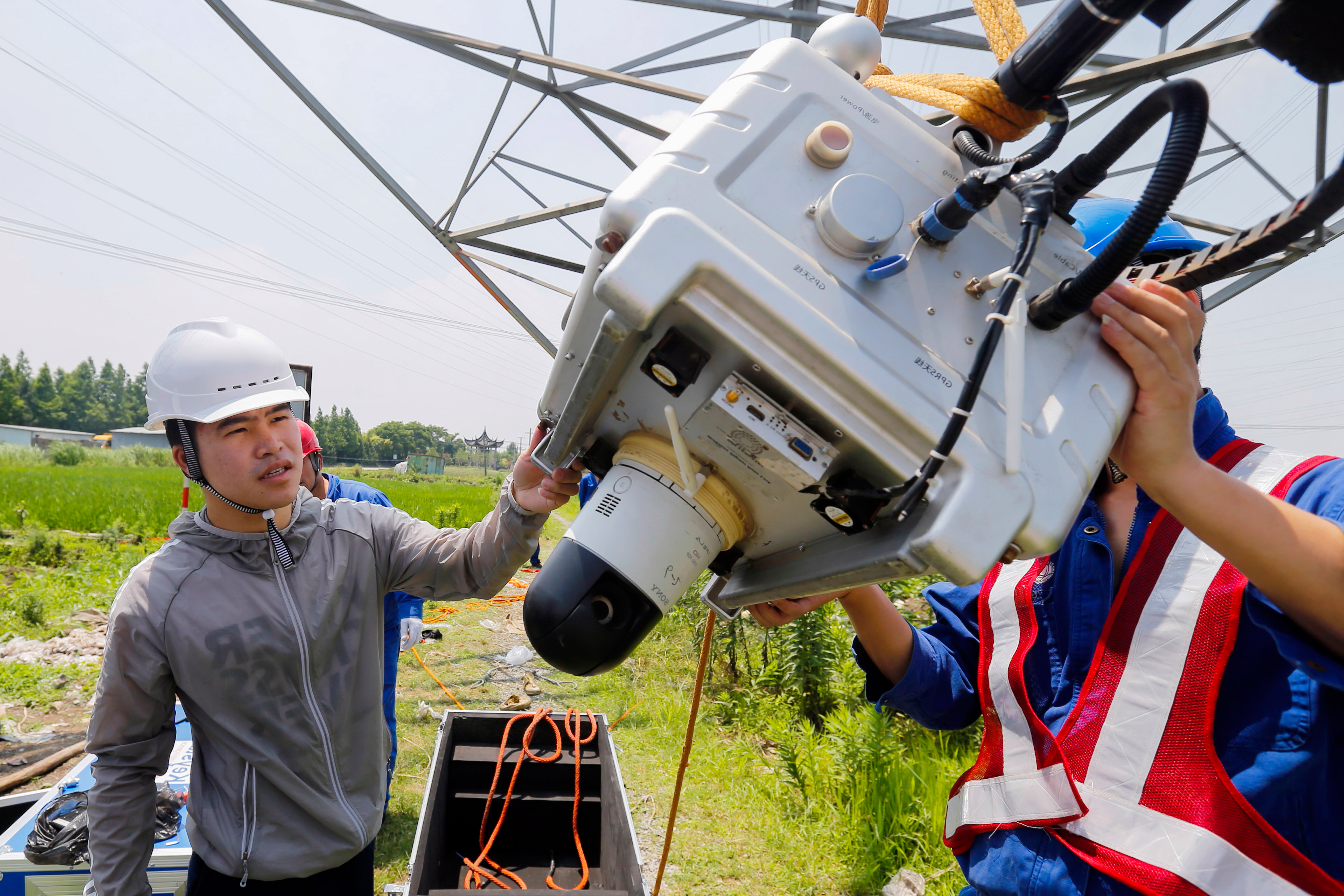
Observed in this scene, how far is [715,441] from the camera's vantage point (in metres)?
1.04

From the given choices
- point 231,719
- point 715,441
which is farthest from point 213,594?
point 715,441

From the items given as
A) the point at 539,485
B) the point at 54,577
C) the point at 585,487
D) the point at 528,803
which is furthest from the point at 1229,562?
the point at 54,577

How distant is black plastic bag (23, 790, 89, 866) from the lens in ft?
6.95

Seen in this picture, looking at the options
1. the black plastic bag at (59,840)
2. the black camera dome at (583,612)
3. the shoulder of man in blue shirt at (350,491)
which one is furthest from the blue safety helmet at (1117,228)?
the shoulder of man in blue shirt at (350,491)

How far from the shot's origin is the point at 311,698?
1736 millimetres

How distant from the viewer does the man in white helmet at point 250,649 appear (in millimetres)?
1638

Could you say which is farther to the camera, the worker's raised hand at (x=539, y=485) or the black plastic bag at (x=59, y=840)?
the black plastic bag at (x=59, y=840)

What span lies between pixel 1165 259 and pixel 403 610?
368 cm

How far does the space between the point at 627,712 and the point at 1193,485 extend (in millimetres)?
4958

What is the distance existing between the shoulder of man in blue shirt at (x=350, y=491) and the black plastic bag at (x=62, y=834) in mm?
1564

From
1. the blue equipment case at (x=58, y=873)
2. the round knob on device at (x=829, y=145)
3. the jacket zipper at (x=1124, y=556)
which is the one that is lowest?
the blue equipment case at (x=58, y=873)

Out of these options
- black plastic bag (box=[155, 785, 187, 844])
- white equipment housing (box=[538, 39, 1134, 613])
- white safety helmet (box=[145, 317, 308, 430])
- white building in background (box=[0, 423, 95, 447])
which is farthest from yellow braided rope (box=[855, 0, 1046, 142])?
white building in background (box=[0, 423, 95, 447])

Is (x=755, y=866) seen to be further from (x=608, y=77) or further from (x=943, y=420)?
(x=608, y=77)

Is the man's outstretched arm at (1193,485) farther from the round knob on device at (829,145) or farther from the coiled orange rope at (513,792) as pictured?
the coiled orange rope at (513,792)
